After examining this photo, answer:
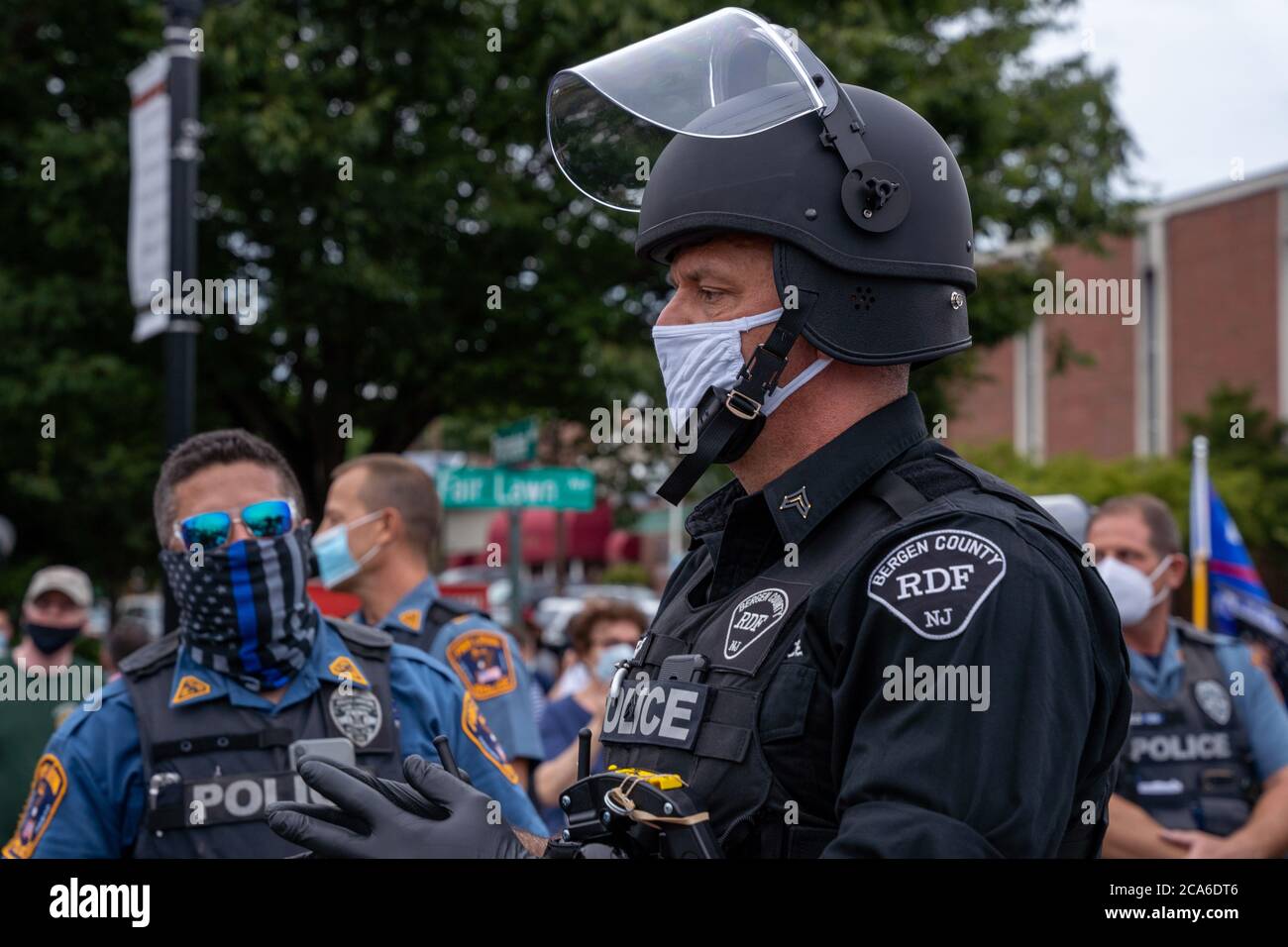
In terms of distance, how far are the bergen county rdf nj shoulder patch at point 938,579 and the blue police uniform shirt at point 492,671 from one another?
10.4 ft

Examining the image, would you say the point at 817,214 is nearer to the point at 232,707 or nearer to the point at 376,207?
the point at 232,707

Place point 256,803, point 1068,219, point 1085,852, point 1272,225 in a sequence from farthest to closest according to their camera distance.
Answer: point 1272,225 < point 1068,219 < point 256,803 < point 1085,852

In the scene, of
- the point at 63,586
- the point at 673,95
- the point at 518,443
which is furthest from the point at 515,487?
the point at 673,95

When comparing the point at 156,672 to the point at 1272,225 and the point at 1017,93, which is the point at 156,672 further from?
the point at 1272,225

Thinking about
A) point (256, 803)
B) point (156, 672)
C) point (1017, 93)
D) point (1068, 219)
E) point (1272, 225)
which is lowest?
point (256, 803)

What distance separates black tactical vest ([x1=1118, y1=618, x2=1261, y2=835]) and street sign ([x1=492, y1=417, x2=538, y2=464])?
16.6 feet

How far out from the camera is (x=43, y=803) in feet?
10.4

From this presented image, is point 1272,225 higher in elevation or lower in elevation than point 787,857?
higher

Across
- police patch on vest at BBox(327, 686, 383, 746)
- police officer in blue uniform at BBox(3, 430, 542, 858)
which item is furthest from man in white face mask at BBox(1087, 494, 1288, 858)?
police patch on vest at BBox(327, 686, 383, 746)

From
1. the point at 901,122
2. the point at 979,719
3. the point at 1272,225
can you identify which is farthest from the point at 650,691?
the point at 1272,225

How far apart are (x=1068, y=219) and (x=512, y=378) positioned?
5.42 meters

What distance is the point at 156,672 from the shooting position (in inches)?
132

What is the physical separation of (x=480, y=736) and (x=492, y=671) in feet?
4.86

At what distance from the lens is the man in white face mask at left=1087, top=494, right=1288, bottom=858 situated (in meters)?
4.80
